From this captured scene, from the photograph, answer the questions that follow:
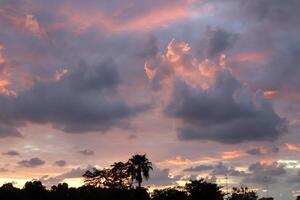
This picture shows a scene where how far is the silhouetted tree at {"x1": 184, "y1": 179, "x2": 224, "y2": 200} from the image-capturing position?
11175cm

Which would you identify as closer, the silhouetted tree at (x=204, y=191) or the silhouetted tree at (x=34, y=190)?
the silhouetted tree at (x=204, y=191)

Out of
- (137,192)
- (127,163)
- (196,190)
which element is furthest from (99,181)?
(196,190)

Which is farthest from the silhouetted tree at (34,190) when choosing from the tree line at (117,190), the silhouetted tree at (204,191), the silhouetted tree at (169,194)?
the silhouetted tree at (204,191)

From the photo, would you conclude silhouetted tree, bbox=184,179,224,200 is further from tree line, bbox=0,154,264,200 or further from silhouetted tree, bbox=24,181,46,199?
silhouetted tree, bbox=24,181,46,199

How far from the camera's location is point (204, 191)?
113000 millimetres

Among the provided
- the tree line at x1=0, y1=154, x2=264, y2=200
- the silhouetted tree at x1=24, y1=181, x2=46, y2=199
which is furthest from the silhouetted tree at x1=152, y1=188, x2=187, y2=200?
the silhouetted tree at x1=24, y1=181, x2=46, y2=199

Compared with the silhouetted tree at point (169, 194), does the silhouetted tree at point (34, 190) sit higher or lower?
higher

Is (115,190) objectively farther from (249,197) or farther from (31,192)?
(249,197)

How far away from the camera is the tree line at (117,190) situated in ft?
372

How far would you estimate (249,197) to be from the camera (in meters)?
188

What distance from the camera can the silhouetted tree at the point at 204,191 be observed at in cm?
11175

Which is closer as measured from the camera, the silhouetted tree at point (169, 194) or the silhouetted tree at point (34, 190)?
the silhouetted tree at point (169, 194)

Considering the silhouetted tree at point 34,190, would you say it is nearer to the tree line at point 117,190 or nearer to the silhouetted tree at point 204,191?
the tree line at point 117,190

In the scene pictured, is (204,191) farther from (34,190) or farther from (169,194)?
(34,190)
